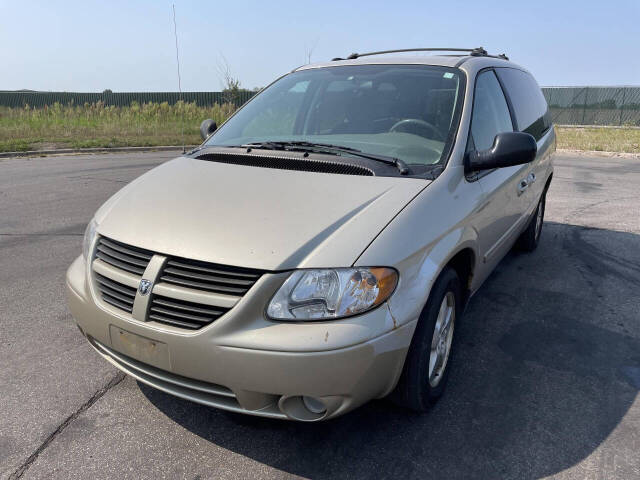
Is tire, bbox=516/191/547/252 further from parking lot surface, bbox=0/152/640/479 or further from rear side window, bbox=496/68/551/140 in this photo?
rear side window, bbox=496/68/551/140

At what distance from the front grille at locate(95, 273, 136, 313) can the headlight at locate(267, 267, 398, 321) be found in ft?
2.25

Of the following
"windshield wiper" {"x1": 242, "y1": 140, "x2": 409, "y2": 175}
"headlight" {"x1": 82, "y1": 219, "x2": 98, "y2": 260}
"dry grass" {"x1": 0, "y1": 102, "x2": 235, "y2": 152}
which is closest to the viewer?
"headlight" {"x1": 82, "y1": 219, "x2": 98, "y2": 260}

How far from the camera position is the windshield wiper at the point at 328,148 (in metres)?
2.85

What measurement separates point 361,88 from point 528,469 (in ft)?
8.22

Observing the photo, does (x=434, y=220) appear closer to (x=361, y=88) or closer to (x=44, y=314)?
(x=361, y=88)

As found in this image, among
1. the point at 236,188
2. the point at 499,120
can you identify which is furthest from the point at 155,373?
the point at 499,120

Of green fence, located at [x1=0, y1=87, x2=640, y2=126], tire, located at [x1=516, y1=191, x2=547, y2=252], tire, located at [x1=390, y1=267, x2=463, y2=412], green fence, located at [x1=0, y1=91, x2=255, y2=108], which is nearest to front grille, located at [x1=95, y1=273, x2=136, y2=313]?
tire, located at [x1=390, y1=267, x2=463, y2=412]

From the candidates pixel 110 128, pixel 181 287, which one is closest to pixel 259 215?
pixel 181 287

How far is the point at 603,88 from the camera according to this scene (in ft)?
100

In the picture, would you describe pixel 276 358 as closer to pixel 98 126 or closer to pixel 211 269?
pixel 211 269

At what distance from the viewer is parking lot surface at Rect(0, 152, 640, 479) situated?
236 centimetres

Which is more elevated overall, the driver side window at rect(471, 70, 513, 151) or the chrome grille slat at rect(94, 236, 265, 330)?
the driver side window at rect(471, 70, 513, 151)

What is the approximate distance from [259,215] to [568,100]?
33.3 metres

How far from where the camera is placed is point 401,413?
273 centimetres
